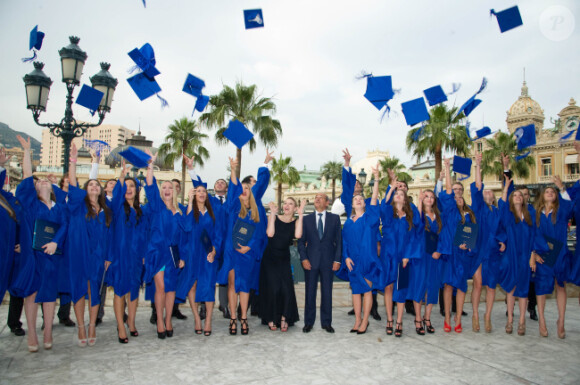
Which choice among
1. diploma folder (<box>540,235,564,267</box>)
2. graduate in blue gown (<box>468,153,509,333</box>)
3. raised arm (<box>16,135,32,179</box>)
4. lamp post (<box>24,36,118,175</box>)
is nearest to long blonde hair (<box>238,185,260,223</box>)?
raised arm (<box>16,135,32,179</box>)

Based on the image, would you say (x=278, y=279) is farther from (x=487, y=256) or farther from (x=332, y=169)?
(x=332, y=169)

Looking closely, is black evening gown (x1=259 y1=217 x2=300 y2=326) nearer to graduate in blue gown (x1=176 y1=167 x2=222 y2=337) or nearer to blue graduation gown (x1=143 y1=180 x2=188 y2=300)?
graduate in blue gown (x1=176 y1=167 x2=222 y2=337)

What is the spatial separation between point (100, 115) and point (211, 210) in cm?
439

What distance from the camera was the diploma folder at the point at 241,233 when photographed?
Answer: 5.84 m

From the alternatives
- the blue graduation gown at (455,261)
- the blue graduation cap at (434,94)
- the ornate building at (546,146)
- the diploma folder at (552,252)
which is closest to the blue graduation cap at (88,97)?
the blue graduation cap at (434,94)

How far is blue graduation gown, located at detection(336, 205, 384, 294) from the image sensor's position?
6.02 meters

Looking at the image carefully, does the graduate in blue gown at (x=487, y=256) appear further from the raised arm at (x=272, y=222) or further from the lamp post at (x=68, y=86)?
the lamp post at (x=68, y=86)

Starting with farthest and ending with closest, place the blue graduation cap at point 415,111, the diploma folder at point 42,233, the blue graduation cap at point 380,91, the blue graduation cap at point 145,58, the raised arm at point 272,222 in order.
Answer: the blue graduation cap at point 415,111, the blue graduation cap at point 380,91, the blue graduation cap at point 145,58, the raised arm at point 272,222, the diploma folder at point 42,233

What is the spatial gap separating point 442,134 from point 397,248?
63.8 feet

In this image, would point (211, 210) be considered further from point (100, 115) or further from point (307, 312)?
point (100, 115)

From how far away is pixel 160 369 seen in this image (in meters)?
4.41

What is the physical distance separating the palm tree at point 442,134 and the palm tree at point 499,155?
56.8 ft

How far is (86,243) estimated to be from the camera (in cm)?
508

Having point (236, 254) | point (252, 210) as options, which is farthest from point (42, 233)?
point (252, 210)
